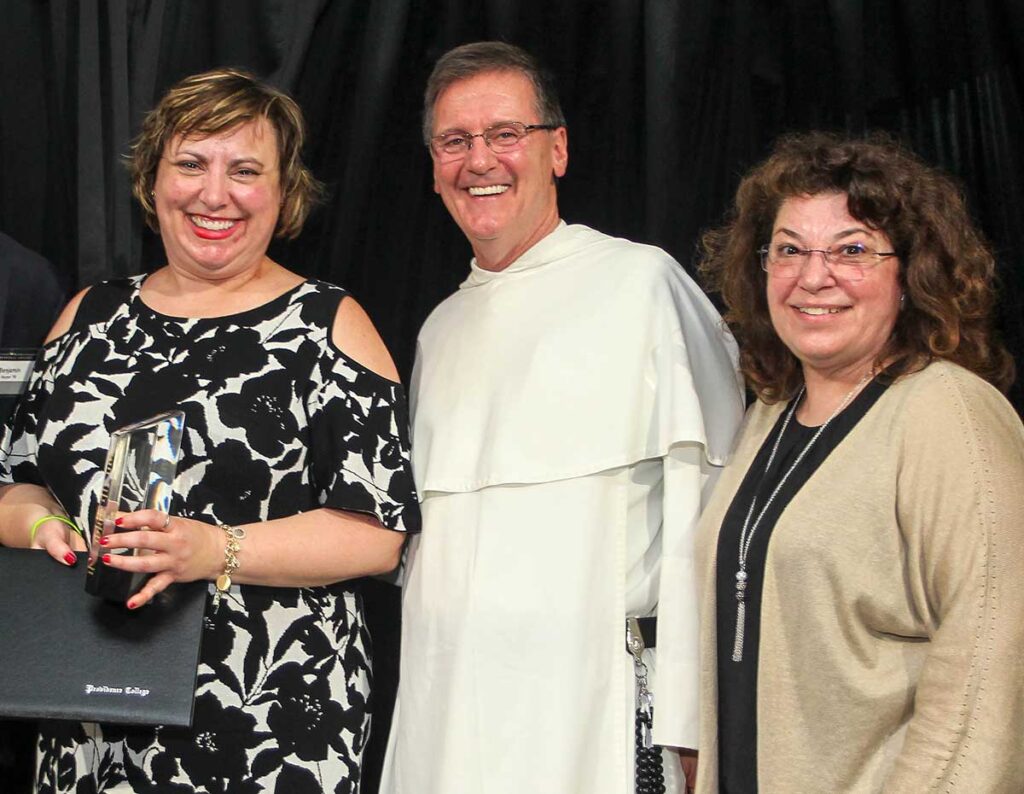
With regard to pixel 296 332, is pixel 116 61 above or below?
above

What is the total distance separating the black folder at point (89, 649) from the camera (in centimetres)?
201

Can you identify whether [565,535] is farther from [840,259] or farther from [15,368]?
[15,368]

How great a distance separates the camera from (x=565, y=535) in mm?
2389

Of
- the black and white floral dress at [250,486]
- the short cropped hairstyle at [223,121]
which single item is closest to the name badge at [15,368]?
the black and white floral dress at [250,486]

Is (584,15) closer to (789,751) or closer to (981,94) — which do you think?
(981,94)

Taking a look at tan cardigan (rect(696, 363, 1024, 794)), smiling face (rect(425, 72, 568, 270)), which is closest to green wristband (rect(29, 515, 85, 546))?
smiling face (rect(425, 72, 568, 270))

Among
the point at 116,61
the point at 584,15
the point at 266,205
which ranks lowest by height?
the point at 266,205

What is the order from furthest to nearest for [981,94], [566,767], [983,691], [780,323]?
[981,94] < [566,767] < [780,323] < [983,691]

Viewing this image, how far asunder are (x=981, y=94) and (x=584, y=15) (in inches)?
37.4

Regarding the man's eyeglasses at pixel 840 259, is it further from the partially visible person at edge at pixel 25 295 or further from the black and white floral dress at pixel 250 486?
the partially visible person at edge at pixel 25 295

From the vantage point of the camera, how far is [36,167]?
3055 millimetres

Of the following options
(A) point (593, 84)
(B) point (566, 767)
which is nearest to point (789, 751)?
(B) point (566, 767)

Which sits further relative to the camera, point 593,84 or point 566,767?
point 593,84

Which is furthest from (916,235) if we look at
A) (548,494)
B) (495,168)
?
(495,168)
